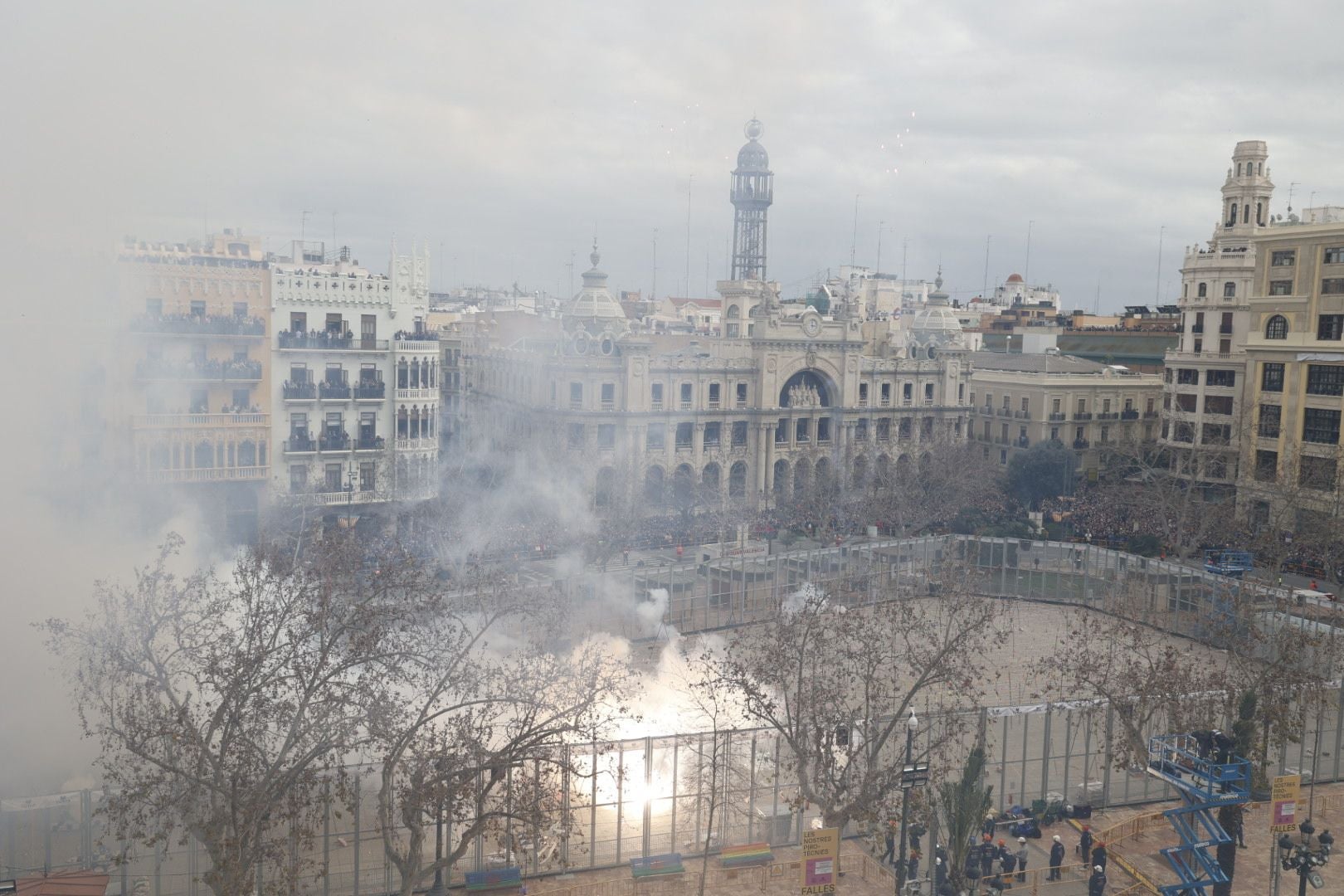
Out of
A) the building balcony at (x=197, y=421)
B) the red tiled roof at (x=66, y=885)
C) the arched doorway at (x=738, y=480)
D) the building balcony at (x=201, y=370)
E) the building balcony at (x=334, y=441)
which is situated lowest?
the red tiled roof at (x=66, y=885)

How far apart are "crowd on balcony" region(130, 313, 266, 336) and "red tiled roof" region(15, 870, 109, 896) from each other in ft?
74.1

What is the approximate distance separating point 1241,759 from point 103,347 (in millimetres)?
31439

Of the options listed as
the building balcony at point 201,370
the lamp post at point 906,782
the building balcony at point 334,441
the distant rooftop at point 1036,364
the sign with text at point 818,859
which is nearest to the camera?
the lamp post at point 906,782

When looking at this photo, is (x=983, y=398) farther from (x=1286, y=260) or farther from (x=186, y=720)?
(x=186, y=720)

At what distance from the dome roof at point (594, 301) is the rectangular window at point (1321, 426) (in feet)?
110

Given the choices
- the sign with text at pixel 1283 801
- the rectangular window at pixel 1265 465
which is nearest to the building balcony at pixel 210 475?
the sign with text at pixel 1283 801

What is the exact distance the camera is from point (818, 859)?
20438mm

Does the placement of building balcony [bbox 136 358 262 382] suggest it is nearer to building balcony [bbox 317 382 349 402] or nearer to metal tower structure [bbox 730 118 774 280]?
building balcony [bbox 317 382 349 402]

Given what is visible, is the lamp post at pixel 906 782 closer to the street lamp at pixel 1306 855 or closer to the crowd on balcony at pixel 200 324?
the street lamp at pixel 1306 855

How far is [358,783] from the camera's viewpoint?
21.1m

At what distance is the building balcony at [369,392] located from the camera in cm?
4566

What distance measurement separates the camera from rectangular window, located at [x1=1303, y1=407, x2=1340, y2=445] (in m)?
52.5

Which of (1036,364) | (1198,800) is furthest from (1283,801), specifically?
(1036,364)

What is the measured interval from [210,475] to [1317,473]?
141 ft
